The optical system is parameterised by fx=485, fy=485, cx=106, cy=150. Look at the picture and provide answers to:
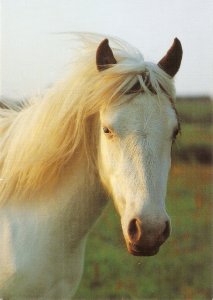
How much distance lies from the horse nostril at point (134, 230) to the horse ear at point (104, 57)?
2.35ft

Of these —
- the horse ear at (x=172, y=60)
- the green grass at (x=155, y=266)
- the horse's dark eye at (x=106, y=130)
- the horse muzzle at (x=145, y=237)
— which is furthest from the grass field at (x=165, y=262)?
the horse muzzle at (x=145, y=237)

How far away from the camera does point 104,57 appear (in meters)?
2.17

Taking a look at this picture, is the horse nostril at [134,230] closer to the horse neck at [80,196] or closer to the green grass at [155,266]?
the horse neck at [80,196]

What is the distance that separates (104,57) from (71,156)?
49 centimetres

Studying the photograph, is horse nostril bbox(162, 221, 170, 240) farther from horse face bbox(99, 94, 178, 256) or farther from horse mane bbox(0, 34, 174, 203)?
horse mane bbox(0, 34, 174, 203)

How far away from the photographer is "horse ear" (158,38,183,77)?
7.38 ft

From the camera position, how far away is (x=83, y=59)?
2.28 metres

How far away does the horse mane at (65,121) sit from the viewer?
7.16 ft

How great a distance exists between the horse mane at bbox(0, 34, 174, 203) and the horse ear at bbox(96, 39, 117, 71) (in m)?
0.03

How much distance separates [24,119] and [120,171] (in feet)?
2.00

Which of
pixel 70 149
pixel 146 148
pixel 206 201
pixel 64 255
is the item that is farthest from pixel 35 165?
pixel 206 201

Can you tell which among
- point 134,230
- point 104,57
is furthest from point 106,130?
point 134,230

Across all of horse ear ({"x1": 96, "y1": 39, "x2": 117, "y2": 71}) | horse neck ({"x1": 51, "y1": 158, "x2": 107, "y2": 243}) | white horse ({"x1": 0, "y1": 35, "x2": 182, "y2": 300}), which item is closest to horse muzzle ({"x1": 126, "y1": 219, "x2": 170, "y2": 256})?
white horse ({"x1": 0, "y1": 35, "x2": 182, "y2": 300})

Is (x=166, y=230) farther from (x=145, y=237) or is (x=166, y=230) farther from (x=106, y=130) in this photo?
(x=106, y=130)
